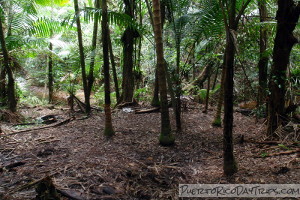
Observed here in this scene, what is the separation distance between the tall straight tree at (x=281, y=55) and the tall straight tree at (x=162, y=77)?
177 cm

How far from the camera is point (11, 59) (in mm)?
6168

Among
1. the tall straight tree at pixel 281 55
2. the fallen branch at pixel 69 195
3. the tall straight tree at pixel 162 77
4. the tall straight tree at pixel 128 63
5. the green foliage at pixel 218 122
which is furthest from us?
the tall straight tree at pixel 128 63

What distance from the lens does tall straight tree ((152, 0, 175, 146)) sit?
367 centimetres

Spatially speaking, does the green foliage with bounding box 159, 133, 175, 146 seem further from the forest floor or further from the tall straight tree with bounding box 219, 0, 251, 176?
the tall straight tree with bounding box 219, 0, 251, 176

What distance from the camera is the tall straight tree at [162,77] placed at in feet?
12.0

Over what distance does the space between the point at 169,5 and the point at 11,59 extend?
454 centimetres

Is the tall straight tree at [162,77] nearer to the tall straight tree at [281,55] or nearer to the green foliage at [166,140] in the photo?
the green foliage at [166,140]

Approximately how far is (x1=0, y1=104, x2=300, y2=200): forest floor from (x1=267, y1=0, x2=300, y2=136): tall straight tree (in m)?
Answer: 0.59

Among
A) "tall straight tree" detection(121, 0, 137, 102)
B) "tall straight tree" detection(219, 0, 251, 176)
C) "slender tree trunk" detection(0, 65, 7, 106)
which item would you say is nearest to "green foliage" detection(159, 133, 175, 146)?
"tall straight tree" detection(219, 0, 251, 176)

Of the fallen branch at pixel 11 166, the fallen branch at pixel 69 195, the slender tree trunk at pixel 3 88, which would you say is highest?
the slender tree trunk at pixel 3 88

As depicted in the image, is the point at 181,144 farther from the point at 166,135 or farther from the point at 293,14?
the point at 293,14

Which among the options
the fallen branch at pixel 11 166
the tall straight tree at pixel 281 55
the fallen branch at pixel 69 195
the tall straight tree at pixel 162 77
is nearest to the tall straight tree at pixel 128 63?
the tall straight tree at pixel 162 77

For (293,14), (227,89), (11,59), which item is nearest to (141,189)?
(227,89)

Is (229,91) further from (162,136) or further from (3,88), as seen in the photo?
(3,88)
